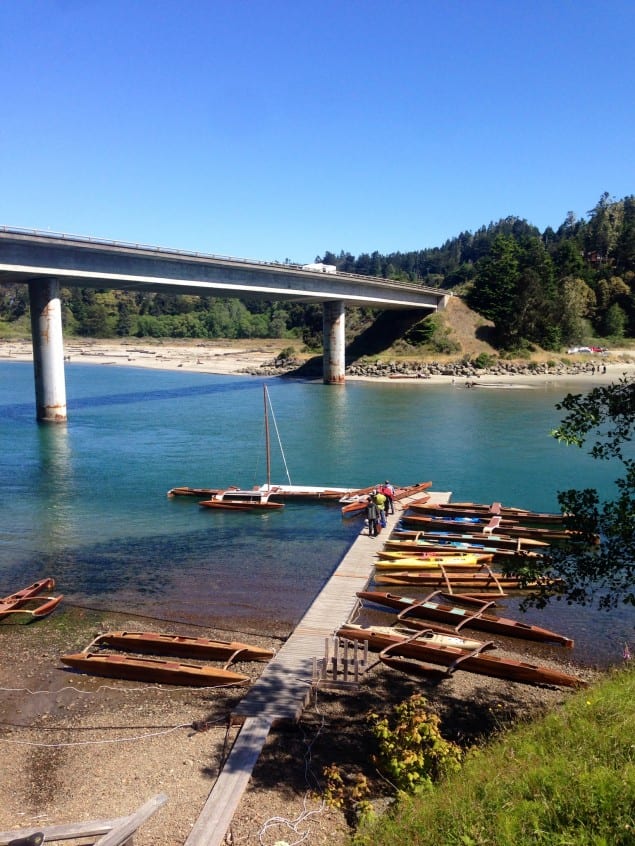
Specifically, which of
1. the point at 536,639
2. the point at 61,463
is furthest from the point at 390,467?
the point at 536,639

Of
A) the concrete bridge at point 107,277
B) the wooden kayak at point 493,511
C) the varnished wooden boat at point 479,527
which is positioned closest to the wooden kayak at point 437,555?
the varnished wooden boat at point 479,527

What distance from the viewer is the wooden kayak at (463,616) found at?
61.2 ft

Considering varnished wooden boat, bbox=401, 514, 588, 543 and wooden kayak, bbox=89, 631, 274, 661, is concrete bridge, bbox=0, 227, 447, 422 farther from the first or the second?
wooden kayak, bbox=89, 631, 274, 661

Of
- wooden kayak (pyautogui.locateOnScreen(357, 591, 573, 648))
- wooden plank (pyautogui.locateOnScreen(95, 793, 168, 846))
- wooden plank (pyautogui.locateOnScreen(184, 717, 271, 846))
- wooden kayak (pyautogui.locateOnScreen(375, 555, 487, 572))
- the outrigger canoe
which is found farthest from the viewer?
wooden kayak (pyautogui.locateOnScreen(375, 555, 487, 572))

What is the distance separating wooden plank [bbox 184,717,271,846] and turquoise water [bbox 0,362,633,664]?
661cm

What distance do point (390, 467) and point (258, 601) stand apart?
22.4 metres

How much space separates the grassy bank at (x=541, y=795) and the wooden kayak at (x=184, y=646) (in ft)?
24.9

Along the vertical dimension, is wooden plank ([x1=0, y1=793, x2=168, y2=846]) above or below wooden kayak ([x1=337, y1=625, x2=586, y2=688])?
above

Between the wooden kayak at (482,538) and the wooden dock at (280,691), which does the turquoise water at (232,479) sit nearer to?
the wooden dock at (280,691)

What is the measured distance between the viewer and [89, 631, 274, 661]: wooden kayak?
1720 cm

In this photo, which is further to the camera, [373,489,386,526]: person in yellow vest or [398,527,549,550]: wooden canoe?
[373,489,386,526]: person in yellow vest

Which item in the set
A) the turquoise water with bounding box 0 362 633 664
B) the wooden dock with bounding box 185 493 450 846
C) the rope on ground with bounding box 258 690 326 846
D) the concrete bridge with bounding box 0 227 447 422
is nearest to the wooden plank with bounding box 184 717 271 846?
the wooden dock with bounding box 185 493 450 846

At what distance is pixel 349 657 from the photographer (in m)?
16.8

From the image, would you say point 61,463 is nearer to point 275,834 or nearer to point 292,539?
point 292,539
